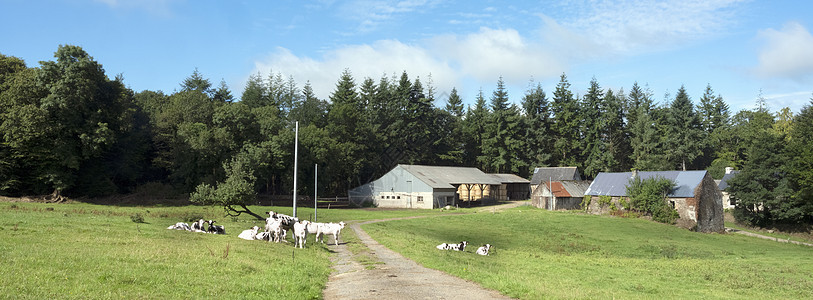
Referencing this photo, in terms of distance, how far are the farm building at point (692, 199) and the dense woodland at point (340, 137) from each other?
5.75m

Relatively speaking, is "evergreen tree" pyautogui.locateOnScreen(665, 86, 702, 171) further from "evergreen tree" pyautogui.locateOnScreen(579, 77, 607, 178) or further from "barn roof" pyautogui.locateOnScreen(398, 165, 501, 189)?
"barn roof" pyautogui.locateOnScreen(398, 165, 501, 189)

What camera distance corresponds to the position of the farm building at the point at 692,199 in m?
60.0

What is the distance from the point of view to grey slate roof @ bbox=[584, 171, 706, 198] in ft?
204

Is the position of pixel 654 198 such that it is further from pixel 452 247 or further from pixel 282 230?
pixel 282 230

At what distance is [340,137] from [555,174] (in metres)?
40.1

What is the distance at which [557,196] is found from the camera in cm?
7106

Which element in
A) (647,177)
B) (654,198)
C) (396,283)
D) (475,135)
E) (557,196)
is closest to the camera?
(396,283)

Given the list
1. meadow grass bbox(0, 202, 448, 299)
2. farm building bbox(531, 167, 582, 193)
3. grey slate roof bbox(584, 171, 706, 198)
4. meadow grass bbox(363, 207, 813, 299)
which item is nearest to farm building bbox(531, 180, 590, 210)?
grey slate roof bbox(584, 171, 706, 198)

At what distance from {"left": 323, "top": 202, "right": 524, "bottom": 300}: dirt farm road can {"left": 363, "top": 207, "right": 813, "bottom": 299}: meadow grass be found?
2.33 ft

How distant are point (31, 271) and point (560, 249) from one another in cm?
3044

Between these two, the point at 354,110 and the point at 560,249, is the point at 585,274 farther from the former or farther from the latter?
the point at 354,110

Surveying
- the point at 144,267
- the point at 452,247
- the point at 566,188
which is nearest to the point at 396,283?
the point at 144,267

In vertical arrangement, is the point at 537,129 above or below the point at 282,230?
above

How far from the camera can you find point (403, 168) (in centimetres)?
7631
